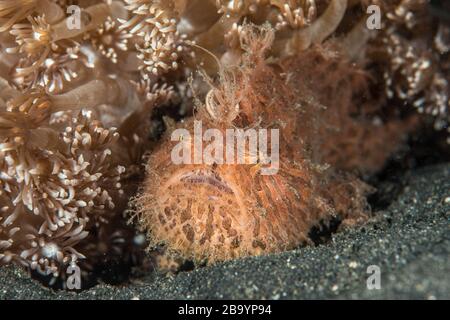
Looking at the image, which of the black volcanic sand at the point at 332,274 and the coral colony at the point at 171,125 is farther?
the coral colony at the point at 171,125

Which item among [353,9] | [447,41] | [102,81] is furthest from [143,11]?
[447,41]

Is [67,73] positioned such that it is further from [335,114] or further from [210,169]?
[335,114]

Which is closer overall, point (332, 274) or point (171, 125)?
point (332, 274)

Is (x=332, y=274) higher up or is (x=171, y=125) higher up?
(x=171, y=125)

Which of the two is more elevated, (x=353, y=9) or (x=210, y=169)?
(x=353, y=9)
